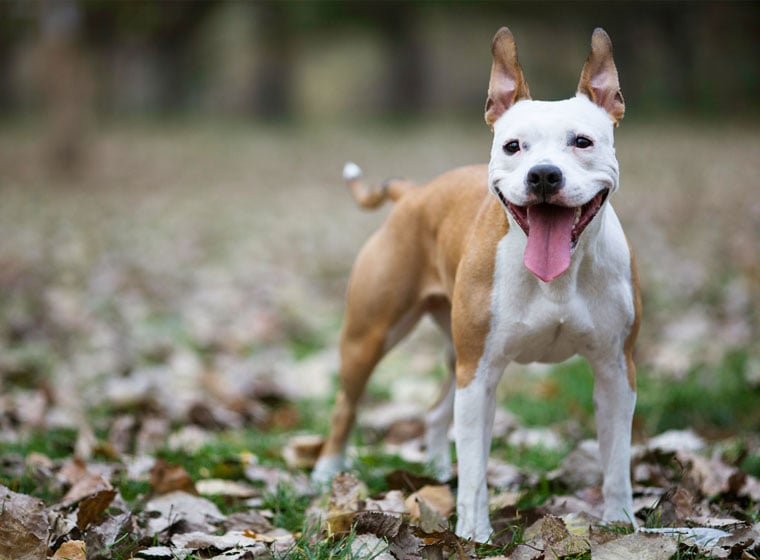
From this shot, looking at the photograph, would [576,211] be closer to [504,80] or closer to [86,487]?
[504,80]

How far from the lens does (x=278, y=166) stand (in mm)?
17484

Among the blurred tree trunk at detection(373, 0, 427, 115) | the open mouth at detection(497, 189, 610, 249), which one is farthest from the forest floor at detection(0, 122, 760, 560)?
the blurred tree trunk at detection(373, 0, 427, 115)

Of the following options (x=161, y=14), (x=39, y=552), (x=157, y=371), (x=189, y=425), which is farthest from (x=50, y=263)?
(x=161, y=14)

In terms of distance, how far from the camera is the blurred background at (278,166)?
5664mm

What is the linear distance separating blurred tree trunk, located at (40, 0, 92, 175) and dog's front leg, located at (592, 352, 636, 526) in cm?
1325

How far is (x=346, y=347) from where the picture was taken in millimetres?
3662

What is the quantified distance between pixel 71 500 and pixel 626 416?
1851 millimetres

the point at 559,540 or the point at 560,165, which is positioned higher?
the point at 560,165

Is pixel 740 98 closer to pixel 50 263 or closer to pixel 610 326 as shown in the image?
pixel 50 263

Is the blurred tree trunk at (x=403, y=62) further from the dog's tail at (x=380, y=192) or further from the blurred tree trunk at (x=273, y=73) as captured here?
A: the dog's tail at (x=380, y=192)

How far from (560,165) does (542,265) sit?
281 millimetres

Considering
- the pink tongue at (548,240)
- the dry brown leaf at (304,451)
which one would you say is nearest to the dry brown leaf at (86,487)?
the dry brown leaf at (304,451)

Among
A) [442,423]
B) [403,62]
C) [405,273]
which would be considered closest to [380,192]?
[405,273]

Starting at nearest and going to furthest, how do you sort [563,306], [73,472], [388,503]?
[563,306], [388,503], [73,472]
